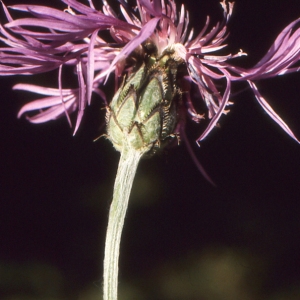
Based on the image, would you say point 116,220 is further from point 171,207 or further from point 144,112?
point 171,207

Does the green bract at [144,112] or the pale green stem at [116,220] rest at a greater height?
A: the green bract at [144,112]

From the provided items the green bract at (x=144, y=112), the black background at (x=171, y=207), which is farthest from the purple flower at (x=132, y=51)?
the black background at (x=171, y=207)

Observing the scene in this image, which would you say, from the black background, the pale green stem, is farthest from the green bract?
the black background

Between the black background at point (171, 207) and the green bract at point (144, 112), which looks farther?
the black background at point (171, 207)

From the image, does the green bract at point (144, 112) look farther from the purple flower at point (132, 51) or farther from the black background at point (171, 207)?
the black background at point (171, 207)

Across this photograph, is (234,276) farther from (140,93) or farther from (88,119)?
(140,93)

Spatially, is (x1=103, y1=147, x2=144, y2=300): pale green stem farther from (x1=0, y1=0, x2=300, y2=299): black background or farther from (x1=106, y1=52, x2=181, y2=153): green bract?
(x1=0, y1=0, x2=300, y2=299): black background
